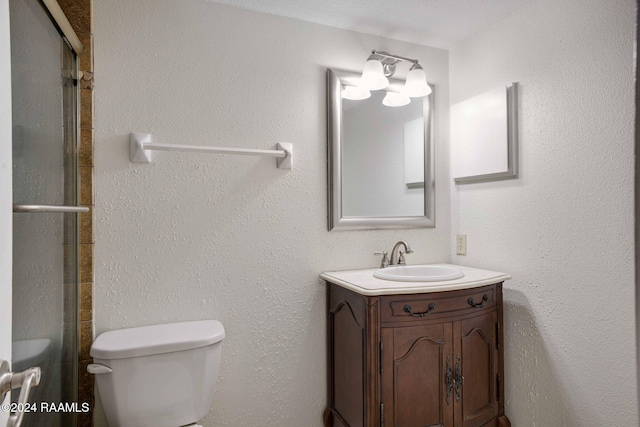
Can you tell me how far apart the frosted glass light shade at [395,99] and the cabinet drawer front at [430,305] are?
1.03 meters

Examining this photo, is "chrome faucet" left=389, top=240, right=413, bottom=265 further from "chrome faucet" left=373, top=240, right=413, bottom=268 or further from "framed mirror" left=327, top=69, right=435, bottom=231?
"framed mirror" left=327, top=69, right=435, bottom=231

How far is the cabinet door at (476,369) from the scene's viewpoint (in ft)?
4.93

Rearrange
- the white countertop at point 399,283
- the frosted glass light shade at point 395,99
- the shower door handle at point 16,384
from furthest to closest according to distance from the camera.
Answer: the frosted glass light shade at point 395,99 → the white countertop at point 399,283 → the shower door handle at point 16,384

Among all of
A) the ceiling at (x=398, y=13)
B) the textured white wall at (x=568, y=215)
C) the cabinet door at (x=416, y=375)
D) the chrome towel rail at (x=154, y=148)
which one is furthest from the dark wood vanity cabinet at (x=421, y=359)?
the ceiling at (x=398, y=13)

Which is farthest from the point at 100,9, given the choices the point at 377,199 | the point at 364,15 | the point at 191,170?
the point at 377,199

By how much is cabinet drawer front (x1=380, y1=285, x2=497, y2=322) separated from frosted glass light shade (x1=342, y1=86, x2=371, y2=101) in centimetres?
101

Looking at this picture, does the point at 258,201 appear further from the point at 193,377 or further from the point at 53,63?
the point at 53,63

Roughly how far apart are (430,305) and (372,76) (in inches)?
43.0

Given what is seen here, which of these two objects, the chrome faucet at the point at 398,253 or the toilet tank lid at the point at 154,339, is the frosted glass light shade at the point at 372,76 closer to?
the chrome faucet at the point at 398,253

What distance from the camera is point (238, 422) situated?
1.59 metres

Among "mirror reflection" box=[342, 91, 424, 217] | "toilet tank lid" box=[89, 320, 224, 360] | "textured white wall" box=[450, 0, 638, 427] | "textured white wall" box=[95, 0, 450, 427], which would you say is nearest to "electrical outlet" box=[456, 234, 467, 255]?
"textured white wall" box=[450, 0, 638, 427]

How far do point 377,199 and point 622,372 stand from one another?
120cm

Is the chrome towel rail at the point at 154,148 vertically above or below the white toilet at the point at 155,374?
above

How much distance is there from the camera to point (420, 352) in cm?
145
